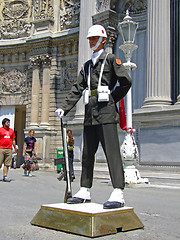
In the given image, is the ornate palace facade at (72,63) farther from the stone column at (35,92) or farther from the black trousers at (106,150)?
the black trousers at (106,150)

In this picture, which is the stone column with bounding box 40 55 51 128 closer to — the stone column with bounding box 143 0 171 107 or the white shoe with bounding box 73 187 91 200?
the stone column with bounding box 143 0 171 107

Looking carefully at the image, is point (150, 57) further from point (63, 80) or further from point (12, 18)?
point (12, 18)

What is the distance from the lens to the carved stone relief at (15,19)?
934 inches

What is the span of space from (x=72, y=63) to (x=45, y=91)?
7.88 feet

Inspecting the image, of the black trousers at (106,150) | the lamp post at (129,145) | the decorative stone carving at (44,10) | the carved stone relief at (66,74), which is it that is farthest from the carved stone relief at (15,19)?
the black trousers at (106,150)

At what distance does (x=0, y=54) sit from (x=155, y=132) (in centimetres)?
1525

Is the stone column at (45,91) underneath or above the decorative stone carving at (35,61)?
underneath

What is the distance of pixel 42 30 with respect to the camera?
73.4 ft

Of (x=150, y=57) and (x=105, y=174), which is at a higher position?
(x=150, y=57)

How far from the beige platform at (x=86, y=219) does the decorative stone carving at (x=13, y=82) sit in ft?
65.1

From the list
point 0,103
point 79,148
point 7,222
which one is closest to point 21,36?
point 0,103

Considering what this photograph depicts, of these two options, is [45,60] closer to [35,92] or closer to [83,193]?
[35,92]

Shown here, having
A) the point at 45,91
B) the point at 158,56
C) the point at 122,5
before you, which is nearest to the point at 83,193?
the point at 158,56

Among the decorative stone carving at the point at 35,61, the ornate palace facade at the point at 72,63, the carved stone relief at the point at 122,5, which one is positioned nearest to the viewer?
the ornate palace facade at the point at 72,63
